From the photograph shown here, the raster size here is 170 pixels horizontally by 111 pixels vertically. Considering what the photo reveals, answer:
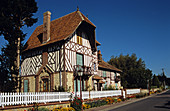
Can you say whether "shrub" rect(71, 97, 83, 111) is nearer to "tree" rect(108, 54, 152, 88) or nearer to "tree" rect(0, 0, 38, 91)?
"tree" rect(0, 0, 38, 91)

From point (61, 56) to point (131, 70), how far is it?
32939mm

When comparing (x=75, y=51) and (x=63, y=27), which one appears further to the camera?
(x=63, y=27)

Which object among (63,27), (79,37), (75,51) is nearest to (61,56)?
(75,51)

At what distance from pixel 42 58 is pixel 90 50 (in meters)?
6.82

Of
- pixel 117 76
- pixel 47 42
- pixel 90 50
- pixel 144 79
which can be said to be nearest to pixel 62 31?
pixel 47 42

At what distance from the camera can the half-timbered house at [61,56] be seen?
741 inches

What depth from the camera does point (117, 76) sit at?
110 ft

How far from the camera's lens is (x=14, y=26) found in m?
16.2

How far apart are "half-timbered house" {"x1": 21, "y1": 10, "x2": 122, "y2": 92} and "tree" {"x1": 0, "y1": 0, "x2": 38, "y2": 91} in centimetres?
416

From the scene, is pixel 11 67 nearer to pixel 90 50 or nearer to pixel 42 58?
pixel 42 58

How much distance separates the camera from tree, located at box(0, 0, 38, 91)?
15062mm

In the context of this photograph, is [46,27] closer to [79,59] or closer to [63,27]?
[63,27]

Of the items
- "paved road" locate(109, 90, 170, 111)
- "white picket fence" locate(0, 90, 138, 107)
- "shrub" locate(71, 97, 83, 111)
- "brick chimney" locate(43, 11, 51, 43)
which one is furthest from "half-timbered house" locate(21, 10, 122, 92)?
"paved road" locate(109, 90, 170, 111)

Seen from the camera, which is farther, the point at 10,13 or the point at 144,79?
the point at 144,79
